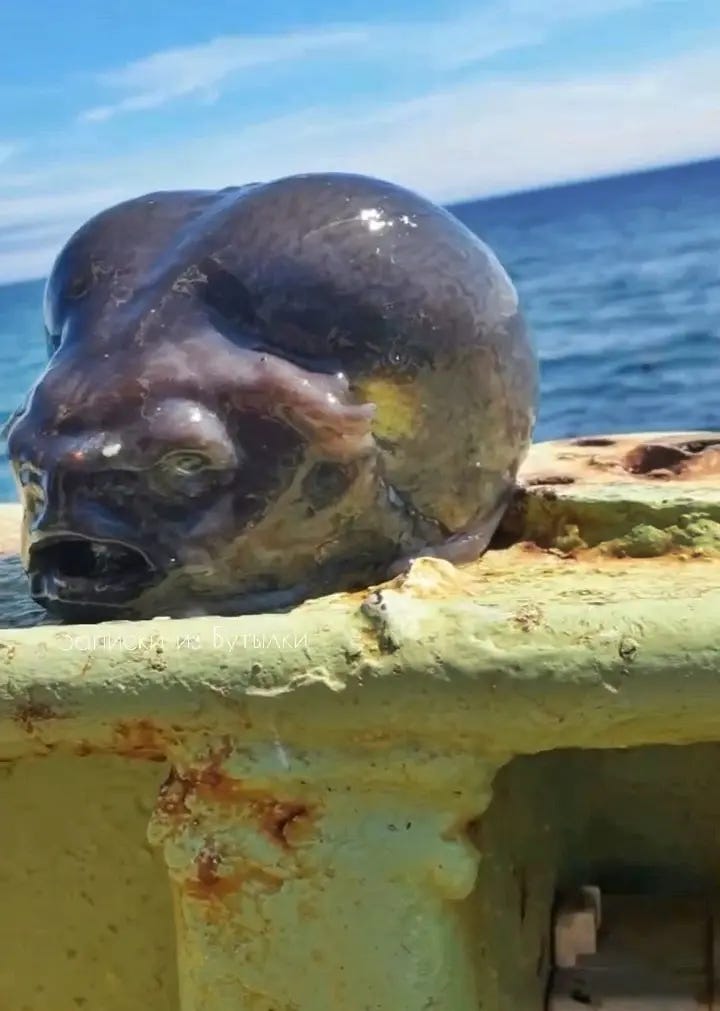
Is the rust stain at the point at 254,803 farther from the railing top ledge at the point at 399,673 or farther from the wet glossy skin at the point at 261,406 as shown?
the wet glossy skin at the point at 261,406

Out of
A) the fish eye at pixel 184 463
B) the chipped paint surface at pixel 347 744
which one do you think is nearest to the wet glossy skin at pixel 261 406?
the fish eye at pixel 184 463

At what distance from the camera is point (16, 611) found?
170 cm

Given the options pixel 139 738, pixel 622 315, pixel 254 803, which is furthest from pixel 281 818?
pixel 622 315

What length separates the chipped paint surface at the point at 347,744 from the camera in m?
1.23

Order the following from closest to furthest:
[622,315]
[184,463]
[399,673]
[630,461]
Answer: [399,673] < [184,463] < [630,461] < [622,315]

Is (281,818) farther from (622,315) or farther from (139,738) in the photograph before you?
(622,315)

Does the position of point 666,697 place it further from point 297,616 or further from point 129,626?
point 129,626

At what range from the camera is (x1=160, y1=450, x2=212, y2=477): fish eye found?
1508 millimetres

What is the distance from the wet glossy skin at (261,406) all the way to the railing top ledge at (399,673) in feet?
0.65

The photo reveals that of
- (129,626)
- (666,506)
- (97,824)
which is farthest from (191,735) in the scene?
(666,506)

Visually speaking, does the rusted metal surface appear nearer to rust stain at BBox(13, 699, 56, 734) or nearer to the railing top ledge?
the railing top ledge

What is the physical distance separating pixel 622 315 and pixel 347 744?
12.6 m

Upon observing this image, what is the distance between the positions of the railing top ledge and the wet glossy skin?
198 mm

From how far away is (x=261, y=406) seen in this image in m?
1.52
